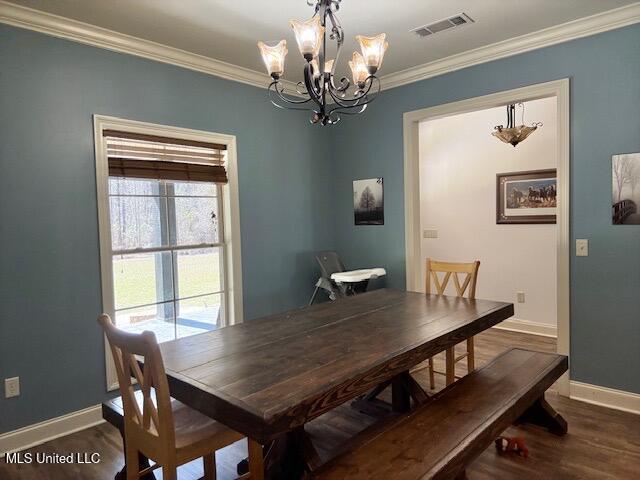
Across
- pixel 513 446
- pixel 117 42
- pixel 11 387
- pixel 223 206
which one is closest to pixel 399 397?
pixel 513 446

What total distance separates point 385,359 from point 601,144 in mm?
2306

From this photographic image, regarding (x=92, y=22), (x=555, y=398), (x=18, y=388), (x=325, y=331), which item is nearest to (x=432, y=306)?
(x=325, y=331)

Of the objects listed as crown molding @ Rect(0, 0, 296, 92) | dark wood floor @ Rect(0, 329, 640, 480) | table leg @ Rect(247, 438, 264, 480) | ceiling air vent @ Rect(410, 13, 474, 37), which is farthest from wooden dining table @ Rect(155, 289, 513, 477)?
crown molding @ Rect(0, 0, 296, 92)

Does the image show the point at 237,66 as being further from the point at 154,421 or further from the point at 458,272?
the point at 154,421

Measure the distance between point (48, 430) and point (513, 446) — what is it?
9.18 feet

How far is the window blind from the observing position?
3.01m

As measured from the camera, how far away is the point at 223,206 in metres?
3.69

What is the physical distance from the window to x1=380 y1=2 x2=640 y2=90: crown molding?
6.47 ft

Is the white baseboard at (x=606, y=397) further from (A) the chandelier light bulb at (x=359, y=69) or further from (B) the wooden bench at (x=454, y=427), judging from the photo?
(A) the chandelier light bulb at (x=359, y=69)

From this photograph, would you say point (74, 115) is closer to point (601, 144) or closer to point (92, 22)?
point (92, 22)

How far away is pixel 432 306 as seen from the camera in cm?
271

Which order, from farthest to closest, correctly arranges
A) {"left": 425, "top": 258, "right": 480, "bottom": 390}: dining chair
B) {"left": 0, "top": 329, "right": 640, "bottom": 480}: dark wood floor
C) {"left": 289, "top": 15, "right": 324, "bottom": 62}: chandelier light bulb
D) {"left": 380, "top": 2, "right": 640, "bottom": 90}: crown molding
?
1. {"left": 425, "top": 258, "right": 480, "bottom": 390}: dining chair
2. {"left": 380, "top": 2, "right": 640, "bottom": 90}: crown molding
3. {"left": 0, "top": 329, "right": 640, "bottom": 480}: dark wood floor
4. {"left": 289, "top": 15, "right": 324, "bottom": 62}: chandelier light bulb

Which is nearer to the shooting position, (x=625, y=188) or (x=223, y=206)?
(x=625, y=188)

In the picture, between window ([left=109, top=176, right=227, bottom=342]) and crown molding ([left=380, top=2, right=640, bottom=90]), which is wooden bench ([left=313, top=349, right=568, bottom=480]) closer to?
window ([left=109, top=176, right=227, bottom=342])
